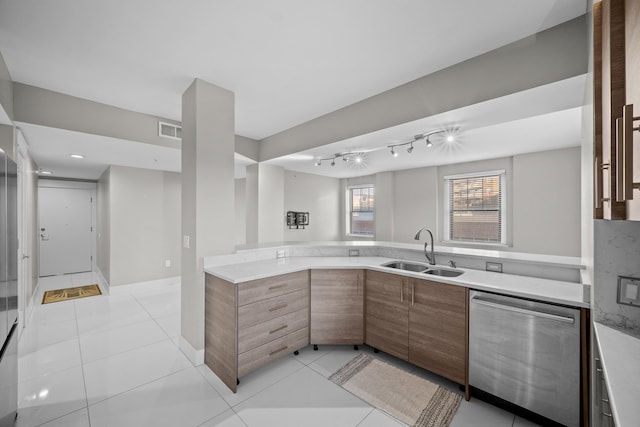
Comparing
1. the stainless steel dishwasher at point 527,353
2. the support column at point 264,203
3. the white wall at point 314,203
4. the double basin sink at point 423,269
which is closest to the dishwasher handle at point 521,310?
the stainless steel dishwasher at point 527,353

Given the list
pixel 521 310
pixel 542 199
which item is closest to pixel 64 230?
pixel 521 310

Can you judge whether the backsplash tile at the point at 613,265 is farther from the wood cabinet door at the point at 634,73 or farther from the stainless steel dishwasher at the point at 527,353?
the wood cabinet door at the point at 634,73

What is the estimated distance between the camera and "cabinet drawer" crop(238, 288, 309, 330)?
7.27 feet

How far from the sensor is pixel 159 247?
5316 millimetres

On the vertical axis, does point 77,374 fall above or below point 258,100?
below

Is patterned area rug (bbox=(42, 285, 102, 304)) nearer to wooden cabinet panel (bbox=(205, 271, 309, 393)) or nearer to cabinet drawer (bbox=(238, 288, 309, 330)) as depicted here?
wooden cabinet panel (bbox=(205, 271, 309, 393))

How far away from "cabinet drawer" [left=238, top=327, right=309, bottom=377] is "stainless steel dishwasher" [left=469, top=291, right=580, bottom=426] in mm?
1496

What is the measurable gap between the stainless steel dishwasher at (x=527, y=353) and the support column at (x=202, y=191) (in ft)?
7.83

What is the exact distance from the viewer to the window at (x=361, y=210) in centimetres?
722

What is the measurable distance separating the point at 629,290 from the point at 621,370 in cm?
57

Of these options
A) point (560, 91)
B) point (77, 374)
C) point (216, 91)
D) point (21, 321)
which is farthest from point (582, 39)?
point (21, 321)

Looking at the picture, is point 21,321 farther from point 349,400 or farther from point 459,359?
point 459,359

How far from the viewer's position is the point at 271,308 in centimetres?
242

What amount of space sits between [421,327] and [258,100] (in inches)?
114
